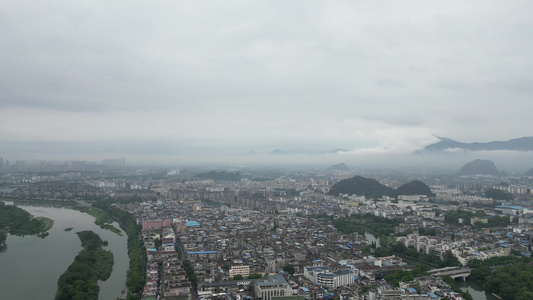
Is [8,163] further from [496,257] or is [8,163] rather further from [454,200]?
[496,257]

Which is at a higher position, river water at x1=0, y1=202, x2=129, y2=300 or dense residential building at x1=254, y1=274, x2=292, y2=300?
dense residential building at x1=254, y1=274, x2=292, y2=300

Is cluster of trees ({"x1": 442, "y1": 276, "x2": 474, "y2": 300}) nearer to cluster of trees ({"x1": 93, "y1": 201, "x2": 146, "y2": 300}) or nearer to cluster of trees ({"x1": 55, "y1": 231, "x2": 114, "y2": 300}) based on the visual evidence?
cluster of trees ({"x1": 93, "y1": 201, "x2": 146, "y2": 300})

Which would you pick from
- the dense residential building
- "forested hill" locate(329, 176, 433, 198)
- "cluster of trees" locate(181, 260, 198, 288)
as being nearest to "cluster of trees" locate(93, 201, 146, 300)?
"cluster of trees" locate(181, 260, 198, 288)

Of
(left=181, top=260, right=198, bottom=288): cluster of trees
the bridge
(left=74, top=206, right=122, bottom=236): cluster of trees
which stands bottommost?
(left=74, top=206, right=122, bottom=236): cluster of trees

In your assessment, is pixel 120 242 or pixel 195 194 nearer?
pixel 120 242

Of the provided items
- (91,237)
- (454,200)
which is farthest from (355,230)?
(454,200)

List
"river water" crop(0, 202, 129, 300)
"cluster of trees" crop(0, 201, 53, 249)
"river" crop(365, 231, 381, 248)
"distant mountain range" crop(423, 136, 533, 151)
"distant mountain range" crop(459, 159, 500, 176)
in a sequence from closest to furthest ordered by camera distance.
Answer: "river water" crop(0, 202, 129, 300), "river" crop(365, 231, 381, 248), "cluster of trees" crop(0, 201, 53, 249), "distant mountain range" crop(459, 159, 500, 176), "distant mountain range" crop(423, 136, 533, 151)

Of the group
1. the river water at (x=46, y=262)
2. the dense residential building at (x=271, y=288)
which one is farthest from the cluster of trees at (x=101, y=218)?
the dense residential building at (x=271, y=288)

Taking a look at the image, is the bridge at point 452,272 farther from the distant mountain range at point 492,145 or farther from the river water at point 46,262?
the distant mountain range at point 492,145
